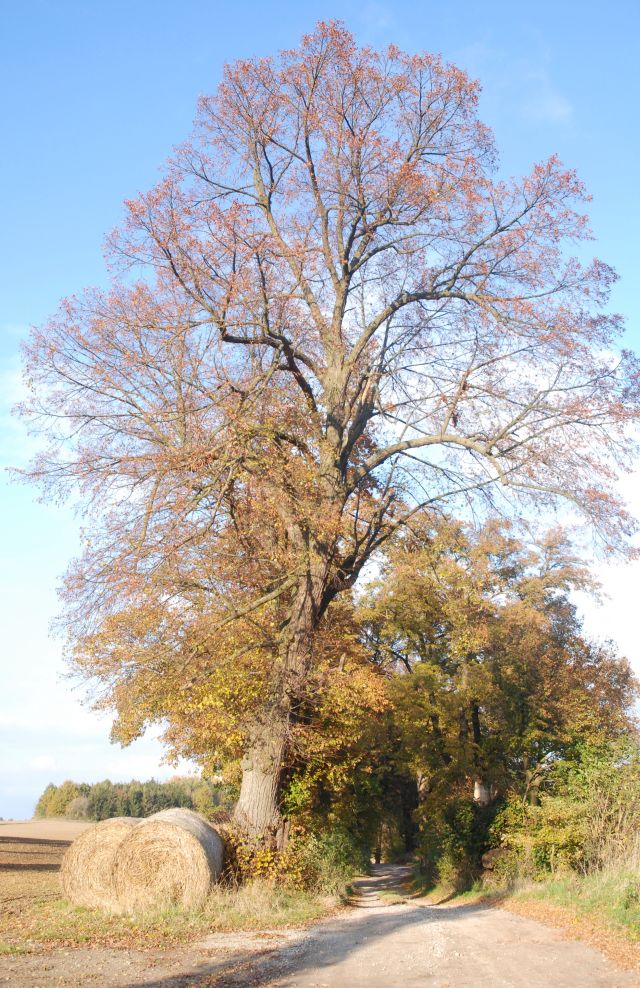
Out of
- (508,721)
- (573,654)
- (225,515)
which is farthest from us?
(573,654)

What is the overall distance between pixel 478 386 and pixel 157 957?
1100 centimetres

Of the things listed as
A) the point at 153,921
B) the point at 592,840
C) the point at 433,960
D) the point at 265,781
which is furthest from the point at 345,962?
the point at 592,840

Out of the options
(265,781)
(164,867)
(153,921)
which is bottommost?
(153,921)

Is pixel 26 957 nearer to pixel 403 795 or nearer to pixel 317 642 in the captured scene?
pixel 317 642

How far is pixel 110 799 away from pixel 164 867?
2188 inches

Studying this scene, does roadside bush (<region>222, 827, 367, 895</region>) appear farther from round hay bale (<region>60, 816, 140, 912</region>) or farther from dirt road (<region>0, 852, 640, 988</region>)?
→ dirt road (<region>0, 852, 640, 988</region>)

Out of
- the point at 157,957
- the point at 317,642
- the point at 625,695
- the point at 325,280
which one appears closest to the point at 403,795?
the point at 625,695

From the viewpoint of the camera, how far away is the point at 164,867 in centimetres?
1106

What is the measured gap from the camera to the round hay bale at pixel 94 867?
36.7 feet

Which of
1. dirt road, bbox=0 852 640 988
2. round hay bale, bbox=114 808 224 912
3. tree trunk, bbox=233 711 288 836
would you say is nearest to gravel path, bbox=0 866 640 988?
dirt road, bbox=0 852 640 988

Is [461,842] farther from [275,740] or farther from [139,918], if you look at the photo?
[139,918]

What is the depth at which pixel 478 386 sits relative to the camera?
49.4 feet

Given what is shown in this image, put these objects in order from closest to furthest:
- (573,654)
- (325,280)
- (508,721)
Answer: (325,280) < (508,721) < (573,654)

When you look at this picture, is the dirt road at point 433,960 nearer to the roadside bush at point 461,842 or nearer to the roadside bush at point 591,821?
the roadside bush at point 591,821
